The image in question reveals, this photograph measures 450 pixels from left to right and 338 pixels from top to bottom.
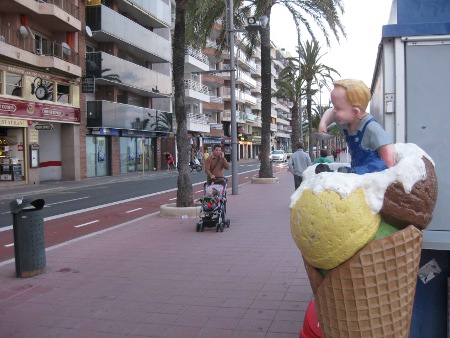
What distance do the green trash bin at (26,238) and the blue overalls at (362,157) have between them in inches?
216

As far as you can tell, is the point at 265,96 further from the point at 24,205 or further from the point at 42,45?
the point at 24,205

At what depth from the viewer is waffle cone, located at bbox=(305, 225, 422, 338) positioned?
1827 mm

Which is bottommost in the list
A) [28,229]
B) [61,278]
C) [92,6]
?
[61,278]

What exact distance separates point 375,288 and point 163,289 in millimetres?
4391

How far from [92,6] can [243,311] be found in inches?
1143

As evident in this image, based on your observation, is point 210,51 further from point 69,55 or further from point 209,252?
point 209,252

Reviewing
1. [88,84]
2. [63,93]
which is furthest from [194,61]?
[63,93]

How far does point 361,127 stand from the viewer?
2.32 m

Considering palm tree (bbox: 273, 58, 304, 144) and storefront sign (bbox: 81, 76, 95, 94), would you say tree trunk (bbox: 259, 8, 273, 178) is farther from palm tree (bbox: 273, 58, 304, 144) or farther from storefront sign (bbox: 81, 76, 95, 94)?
palm tree (bbox: 273, 58, 304, 144)

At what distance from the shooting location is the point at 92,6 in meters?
30.2

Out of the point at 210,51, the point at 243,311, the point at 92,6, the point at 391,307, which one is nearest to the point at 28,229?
the point at 243,311

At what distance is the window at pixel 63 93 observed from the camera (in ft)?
92.4

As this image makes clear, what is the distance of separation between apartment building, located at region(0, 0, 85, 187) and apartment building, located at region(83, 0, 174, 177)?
127 cm

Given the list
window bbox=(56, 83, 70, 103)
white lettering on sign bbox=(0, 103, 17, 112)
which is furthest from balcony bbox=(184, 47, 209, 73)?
white lettering on sign bbox=(0, 103, 17, 112)
